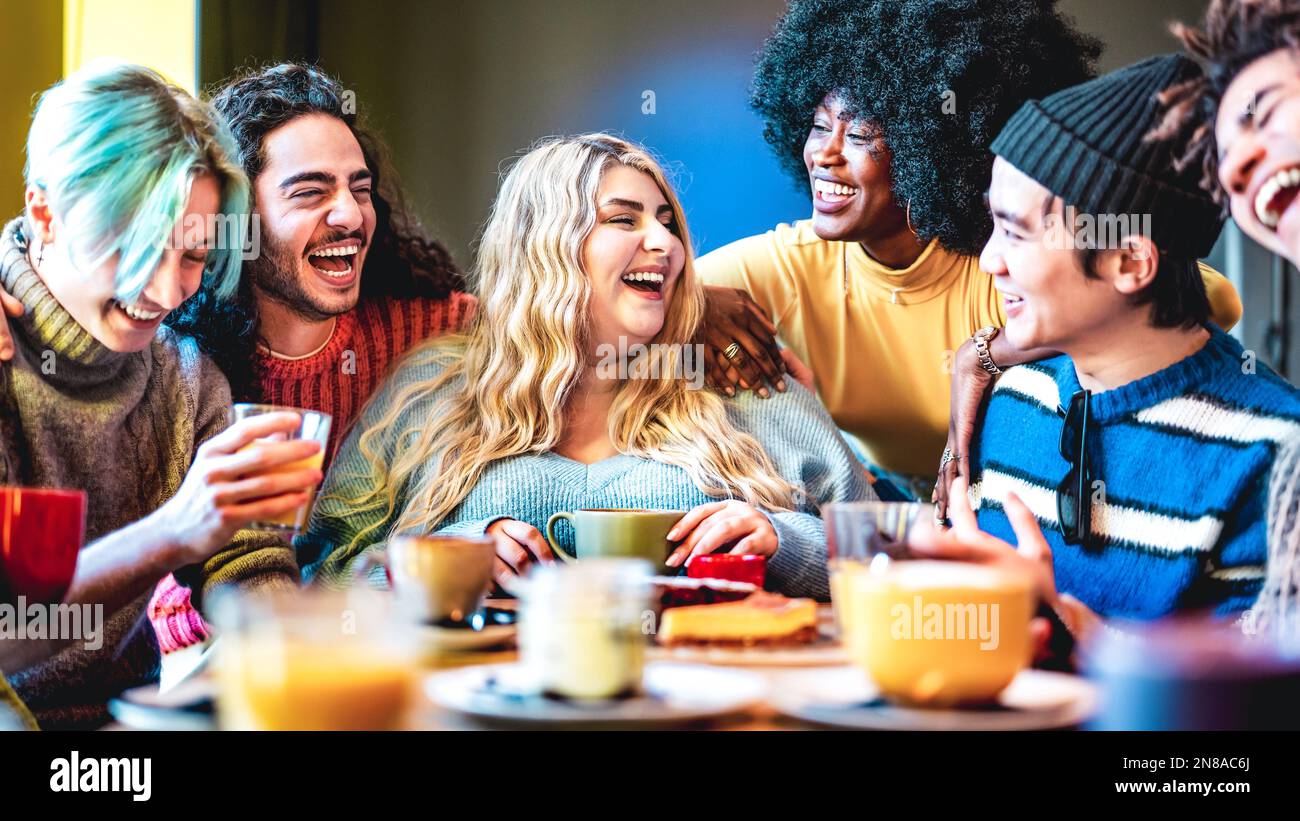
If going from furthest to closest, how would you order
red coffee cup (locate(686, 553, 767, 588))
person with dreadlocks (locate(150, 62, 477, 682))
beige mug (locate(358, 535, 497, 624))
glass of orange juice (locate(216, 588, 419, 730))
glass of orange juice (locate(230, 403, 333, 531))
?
person with dreadlocks (locate(150, 62, 477, 682)), red coffee cup (locate(686, 553, 767, 588)), glass of orange juice (locate(230, 403, 333, 531)), beige mug (locate(358, 535, 497, 624)), glass of orange juice (locate(216, 588, 419, 730))

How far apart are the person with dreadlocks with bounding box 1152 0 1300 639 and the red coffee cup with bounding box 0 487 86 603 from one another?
1.15m

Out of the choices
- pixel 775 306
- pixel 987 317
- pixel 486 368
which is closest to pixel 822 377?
pixel 775 306

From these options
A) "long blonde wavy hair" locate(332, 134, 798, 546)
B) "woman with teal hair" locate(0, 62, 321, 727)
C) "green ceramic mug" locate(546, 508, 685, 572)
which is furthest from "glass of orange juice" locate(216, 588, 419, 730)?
"long blonde wavy hair" locate(332, 134, 798, 546)

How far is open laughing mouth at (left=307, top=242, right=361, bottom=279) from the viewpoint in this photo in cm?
192

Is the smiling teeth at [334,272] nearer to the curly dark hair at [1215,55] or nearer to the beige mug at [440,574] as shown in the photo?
the beige mug at [440,574]

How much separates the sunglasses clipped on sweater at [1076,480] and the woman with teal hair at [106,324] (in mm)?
1016

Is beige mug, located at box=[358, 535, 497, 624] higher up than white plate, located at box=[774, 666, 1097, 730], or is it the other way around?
beige mug, located at box=[358, 535, 497, 624]

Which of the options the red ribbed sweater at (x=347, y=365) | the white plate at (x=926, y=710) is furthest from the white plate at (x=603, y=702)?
the red ribbed sweater at (x=347, y=365)

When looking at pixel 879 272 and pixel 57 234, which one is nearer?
pixel 57 234

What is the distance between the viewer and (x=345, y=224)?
1930 millimetres

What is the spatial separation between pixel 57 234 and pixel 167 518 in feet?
1.58

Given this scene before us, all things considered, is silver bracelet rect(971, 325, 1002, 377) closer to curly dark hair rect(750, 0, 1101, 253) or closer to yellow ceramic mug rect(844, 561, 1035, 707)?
curly dark hair rect(750, 0, 1101, 253)

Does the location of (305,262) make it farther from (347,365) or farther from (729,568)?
(729,568)
